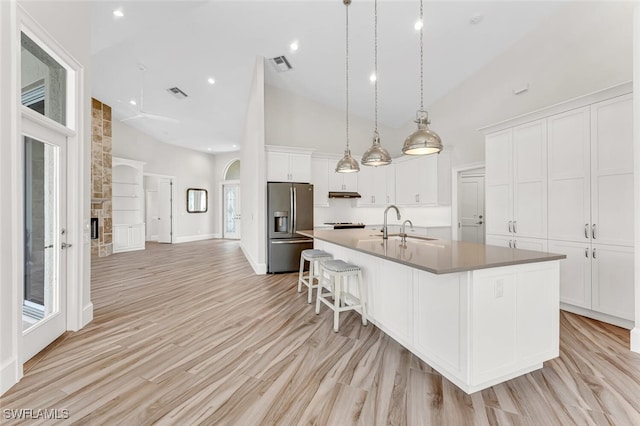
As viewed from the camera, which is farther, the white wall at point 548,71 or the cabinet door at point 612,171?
the white wall at point 548,71

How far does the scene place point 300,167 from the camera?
5.68 metres

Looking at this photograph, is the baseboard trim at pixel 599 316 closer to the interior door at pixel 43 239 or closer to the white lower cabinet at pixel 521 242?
the white lower cabinet at pixel 521 242

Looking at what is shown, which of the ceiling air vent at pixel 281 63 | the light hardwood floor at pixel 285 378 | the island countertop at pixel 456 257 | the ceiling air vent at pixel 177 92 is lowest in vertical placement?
the light hardwood floor at pixel 285 378

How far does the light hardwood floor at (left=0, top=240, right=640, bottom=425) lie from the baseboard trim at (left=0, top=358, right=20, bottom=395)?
8 cm

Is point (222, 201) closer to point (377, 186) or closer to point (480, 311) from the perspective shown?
point (377, 186)

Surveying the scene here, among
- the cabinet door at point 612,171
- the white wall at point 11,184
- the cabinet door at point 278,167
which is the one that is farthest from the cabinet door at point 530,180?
the white wall at point 11,184

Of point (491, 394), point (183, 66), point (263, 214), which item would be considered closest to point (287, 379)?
point (491, 394)

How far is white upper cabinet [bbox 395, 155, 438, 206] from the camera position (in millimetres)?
5703

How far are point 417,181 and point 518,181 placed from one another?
7.67 feet

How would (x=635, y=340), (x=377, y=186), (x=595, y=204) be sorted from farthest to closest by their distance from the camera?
(x=377, y=186), (x=595, y=204), (x=635, y=340)

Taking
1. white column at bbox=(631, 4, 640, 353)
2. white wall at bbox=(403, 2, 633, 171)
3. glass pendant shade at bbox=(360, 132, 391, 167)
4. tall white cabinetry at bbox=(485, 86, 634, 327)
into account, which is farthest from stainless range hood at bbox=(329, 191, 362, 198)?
white column at bbox=(631, 4, 640, 353)

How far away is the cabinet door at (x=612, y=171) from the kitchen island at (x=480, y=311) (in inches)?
60.1

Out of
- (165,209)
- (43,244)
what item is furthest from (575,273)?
(165,209)

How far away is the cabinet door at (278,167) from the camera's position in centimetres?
545
